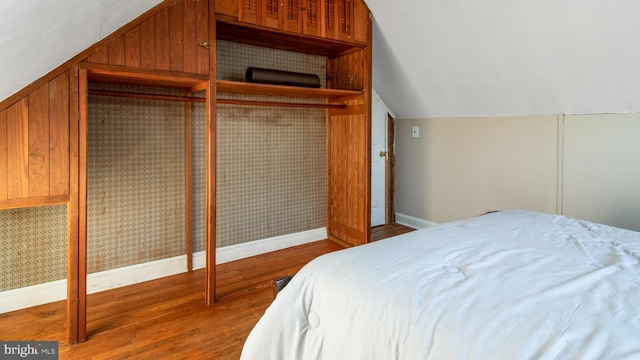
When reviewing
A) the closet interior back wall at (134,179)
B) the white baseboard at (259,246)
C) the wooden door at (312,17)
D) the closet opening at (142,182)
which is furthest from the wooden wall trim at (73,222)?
the wooden door at (312,17)

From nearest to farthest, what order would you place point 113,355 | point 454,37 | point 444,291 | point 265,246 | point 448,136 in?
point 444,291, point 113,355, point 454,37, point 265,246, point 448,136

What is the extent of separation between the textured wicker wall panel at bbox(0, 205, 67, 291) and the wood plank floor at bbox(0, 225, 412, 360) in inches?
8.0

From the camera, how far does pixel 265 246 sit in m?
3.44

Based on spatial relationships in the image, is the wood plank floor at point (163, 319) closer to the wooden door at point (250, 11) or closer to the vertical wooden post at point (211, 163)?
the vertical wooden post at point (211, 163)

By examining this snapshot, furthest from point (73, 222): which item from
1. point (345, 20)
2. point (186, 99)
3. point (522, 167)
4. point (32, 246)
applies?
point (522, 167)

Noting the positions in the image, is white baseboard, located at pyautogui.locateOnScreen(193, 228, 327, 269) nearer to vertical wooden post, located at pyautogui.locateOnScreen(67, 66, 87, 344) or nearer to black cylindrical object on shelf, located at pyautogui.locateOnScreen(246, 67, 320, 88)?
vertical wooden post, located at pyautogui.locateOnScreen(67, 66, 87, 344)

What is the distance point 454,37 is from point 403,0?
1.55 ft

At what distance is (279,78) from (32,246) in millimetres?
1942

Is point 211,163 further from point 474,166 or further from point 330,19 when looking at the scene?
point 474,166

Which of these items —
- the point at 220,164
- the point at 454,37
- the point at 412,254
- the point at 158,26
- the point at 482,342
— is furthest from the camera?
the point at 220,164

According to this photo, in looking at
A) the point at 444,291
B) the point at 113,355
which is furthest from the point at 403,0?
the point at 113,355

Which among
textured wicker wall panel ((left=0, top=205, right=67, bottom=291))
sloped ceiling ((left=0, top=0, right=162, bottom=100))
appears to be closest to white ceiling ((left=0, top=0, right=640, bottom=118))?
sloped ceiling ((left=0, top=0, right=162, bottom=100))

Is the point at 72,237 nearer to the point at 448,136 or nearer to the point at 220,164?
the point at 220,164

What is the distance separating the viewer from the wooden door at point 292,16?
2.75 metres
